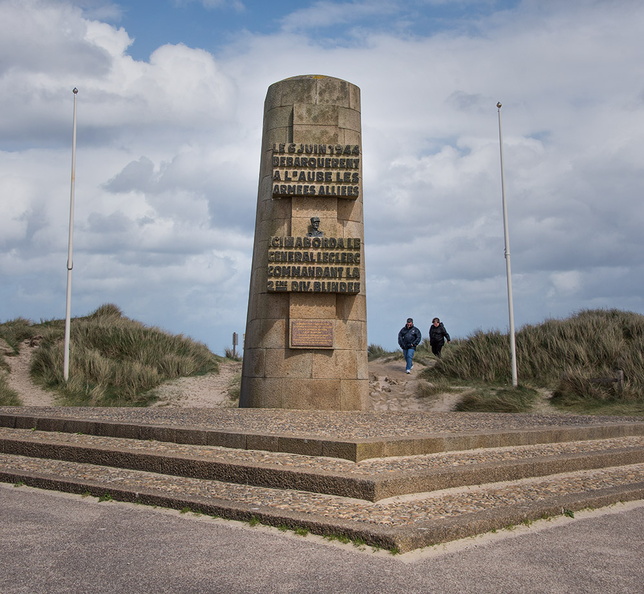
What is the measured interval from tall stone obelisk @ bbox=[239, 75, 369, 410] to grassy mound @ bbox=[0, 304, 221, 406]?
22.6ft

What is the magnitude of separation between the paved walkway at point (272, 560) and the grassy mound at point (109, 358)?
13.0m

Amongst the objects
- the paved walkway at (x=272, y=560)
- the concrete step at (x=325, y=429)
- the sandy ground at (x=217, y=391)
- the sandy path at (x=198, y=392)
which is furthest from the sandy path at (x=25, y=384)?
the paved walkway at (x=272, y=560)

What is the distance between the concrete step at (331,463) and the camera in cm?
664

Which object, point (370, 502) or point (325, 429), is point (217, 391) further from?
point (370, 502)

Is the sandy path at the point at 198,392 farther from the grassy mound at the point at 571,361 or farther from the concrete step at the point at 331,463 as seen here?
the concrete step at the point at 331,463

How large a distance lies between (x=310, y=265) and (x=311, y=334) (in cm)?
124

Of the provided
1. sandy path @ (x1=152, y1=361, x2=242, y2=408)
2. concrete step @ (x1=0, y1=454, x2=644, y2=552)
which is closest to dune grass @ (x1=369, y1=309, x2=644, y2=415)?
Answer: sandy path @ (x1=152, y1=361, x2=242, y2=408)

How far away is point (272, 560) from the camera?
5133mm

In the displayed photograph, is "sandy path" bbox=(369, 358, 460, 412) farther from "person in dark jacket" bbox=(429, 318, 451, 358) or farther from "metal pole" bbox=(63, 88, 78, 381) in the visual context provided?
"metal pole" bbox=(63, 88, 78, 381)

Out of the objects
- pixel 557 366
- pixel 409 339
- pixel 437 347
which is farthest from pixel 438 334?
pixel 557 366

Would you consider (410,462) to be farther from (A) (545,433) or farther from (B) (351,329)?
(B) (351,329)

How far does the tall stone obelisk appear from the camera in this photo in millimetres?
12891

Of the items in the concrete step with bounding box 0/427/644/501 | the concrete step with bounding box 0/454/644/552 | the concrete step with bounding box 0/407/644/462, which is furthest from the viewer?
the concrete step with bounding box 0/407/644/462

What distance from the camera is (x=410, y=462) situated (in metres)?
7.48
